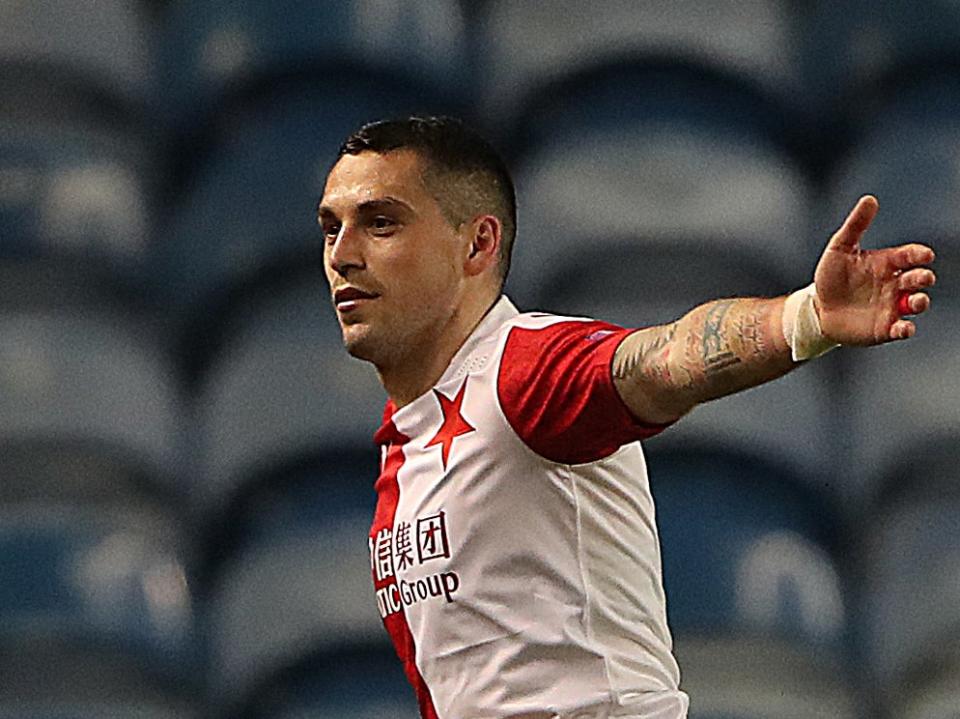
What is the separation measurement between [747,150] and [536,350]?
104 cm

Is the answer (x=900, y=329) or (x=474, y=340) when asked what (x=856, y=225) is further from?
(x=474, y=340)

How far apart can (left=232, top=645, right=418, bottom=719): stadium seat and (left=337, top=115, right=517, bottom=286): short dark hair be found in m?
0.71

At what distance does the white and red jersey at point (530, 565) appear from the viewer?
1.33 m

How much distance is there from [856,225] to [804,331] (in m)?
0.07

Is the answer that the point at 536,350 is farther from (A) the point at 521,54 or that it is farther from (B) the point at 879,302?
(A) the point at 521,54

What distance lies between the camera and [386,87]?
2283 mm

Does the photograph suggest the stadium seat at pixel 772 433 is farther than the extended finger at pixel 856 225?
Yes

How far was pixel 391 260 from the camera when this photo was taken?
1.46 m

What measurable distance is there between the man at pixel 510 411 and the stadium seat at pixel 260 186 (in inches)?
28.9

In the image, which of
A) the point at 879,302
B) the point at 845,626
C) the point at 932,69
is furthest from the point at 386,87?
the point at 879,302

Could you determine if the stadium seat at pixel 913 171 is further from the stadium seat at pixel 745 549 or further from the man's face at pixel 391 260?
the man's face at pixel 391 260

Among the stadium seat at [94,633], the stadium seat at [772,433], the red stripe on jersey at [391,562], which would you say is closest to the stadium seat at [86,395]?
the stadium seat at [94,633]

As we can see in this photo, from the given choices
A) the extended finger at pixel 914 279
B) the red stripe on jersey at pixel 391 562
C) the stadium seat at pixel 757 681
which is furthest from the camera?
the stadium seat at pixel 757 681

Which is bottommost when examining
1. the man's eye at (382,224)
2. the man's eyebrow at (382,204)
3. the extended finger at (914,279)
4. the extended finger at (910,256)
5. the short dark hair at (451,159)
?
the extended finger at (914,279)
